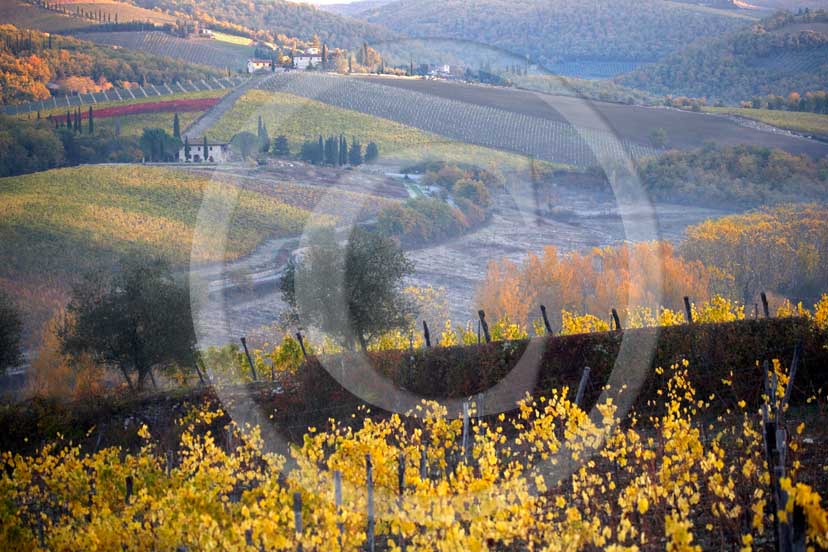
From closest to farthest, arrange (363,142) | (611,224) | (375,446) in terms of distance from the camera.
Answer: (375,446) → (611,224) → (363,142)

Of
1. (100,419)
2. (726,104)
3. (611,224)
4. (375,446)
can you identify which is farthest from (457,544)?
(726,104)

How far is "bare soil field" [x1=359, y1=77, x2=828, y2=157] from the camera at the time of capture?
250ft

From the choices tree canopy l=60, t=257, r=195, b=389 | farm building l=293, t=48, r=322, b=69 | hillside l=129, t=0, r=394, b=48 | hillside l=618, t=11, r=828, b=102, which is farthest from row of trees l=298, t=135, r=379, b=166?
hillside l=129, t=0, r=394, b=48

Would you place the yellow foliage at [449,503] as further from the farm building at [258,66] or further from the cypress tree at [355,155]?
the farm building at [258,66]

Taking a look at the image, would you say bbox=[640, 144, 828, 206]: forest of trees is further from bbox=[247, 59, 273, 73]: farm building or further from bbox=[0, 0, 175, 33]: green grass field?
bbox=[0, 0, 175, 33]: green grass field

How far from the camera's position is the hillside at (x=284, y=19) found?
16700 centimetres

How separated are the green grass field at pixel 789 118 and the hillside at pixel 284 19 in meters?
85.0

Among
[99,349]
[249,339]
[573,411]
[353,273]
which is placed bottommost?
[249,339]

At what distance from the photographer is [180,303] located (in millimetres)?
24094

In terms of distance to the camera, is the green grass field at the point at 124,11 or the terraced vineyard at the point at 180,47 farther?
the green grass field at the point at 124,11

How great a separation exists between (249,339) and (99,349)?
17.8 meters

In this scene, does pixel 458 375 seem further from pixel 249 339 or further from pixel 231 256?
pixel 231 256

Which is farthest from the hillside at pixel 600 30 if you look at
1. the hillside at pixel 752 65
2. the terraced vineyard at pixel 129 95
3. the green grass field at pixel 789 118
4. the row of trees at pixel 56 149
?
the row of trees at pixel 56 149

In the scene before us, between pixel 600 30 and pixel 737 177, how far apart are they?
119 m
